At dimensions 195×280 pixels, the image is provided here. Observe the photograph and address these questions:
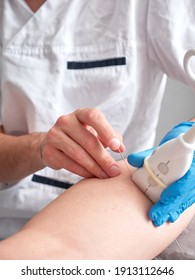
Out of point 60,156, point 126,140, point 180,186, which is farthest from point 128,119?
point 180,186

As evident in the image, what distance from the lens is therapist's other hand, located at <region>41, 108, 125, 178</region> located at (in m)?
0.69

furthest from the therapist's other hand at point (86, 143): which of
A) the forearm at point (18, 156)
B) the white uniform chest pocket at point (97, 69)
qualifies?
the white uniform chest pocket at point (97, 69)

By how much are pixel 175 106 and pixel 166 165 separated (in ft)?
4.00

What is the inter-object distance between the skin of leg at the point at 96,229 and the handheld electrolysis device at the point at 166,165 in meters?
0.03

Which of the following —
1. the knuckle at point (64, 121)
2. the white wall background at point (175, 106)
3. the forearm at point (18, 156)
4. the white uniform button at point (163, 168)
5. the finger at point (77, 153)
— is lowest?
the white wall background at point (175, 106)

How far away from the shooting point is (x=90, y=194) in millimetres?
676

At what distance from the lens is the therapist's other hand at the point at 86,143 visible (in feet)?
2.25

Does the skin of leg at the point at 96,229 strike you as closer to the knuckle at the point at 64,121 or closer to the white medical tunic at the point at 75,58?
the knuckle at the point at 64,121

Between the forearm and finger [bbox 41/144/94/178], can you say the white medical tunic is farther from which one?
finger [bbox 41/144/94/178]

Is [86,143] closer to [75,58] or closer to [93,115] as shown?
[93,115]

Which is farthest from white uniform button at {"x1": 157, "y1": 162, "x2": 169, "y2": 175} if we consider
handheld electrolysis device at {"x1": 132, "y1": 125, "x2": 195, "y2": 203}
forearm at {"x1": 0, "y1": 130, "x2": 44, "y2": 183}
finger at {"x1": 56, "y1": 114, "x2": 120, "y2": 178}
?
forearm at {"x1": 0, "y1": 130, "x2": 44, "y2": 183}

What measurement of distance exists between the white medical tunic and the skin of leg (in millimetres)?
303
